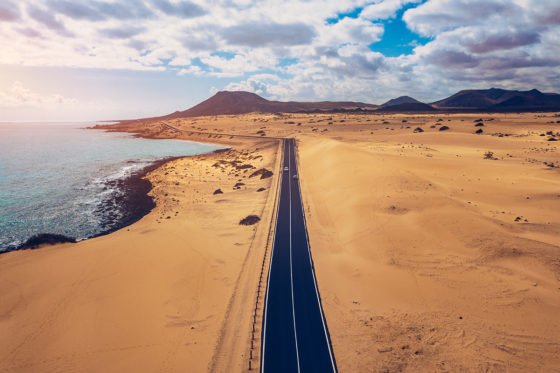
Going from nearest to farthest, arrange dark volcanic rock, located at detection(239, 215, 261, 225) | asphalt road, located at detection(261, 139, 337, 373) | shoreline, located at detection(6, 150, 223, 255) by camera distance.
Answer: asphalt road, located at detection(261, 139, 337, 373) < shoreline, located at detection(6, 150, 223, 255) < dark volcanic rock, located at detection(239, 215, 261, 225)

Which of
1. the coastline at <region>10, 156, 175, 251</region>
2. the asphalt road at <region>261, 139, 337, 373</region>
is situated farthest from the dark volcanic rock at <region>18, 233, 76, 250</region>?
the asphalt road at <region>261, 139, 337, 373</region>

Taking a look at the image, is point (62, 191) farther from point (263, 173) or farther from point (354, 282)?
point (354, 282)

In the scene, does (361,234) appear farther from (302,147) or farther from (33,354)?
(302,147)

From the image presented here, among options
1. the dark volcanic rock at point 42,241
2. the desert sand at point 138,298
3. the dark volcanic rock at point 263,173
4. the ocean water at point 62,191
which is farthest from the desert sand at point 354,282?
the dark volcanic rock at point 263,173

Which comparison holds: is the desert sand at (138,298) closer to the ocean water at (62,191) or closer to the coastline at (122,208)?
the coastline at (122,208)

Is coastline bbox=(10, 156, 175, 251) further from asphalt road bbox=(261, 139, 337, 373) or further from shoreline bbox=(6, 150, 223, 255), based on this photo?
asphalt road bbox=(261, 139, 337, 373)

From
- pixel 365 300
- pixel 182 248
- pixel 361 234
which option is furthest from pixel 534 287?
pixel 182 248
